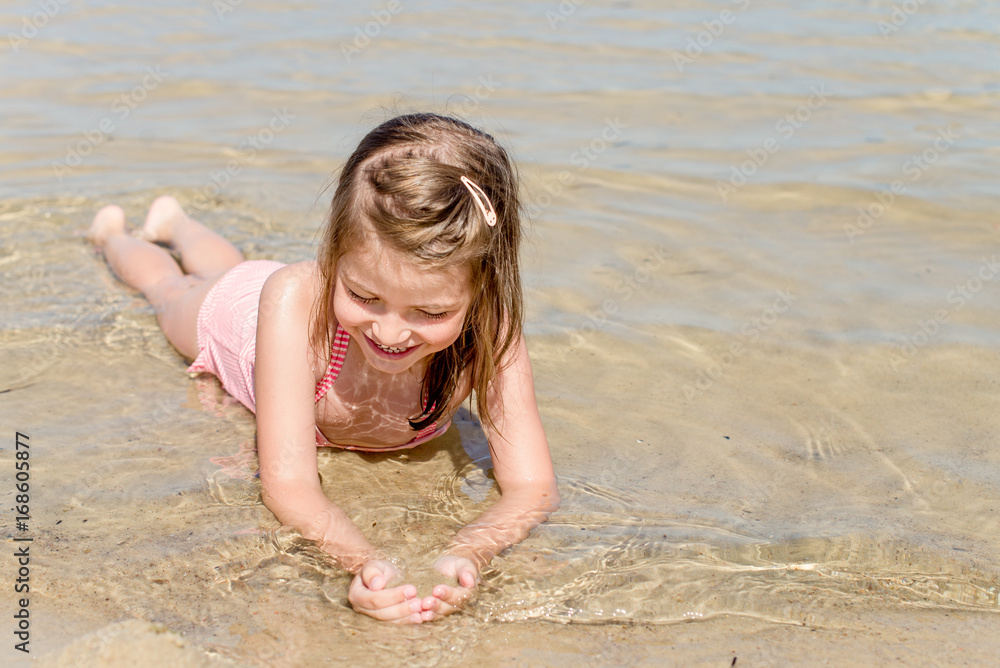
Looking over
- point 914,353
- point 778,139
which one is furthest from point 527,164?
point 914,353

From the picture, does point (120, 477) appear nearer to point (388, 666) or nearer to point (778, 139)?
point (388, 666)

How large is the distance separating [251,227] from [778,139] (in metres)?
3.63

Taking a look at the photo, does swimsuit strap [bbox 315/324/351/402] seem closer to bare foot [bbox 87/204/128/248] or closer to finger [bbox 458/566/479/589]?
finger [bbox 458/566/479/589]

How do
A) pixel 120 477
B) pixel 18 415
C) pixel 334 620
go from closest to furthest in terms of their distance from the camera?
pixel 334 620 → pixel 120 477 → pixel 18 415

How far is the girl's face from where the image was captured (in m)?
2.44

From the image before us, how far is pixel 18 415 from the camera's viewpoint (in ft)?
11.1

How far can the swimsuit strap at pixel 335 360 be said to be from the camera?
9.91ft

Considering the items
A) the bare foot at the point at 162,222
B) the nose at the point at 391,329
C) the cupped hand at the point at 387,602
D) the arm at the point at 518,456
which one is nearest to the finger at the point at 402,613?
the cupped hand at the point at 387,602

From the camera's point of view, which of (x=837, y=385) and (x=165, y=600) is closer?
(x=165, y=600)

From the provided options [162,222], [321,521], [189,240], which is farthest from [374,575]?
[162,222]

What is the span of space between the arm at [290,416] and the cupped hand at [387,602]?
0.84 ft

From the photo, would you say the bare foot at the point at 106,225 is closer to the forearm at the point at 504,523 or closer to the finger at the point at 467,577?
the forearm at the point at 504,523

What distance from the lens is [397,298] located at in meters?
2.46

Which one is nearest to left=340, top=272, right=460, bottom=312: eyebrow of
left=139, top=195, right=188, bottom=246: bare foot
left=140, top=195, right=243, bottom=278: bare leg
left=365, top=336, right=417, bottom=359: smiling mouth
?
left=365, top=336, right=417, bottom=359: smiling mouth
